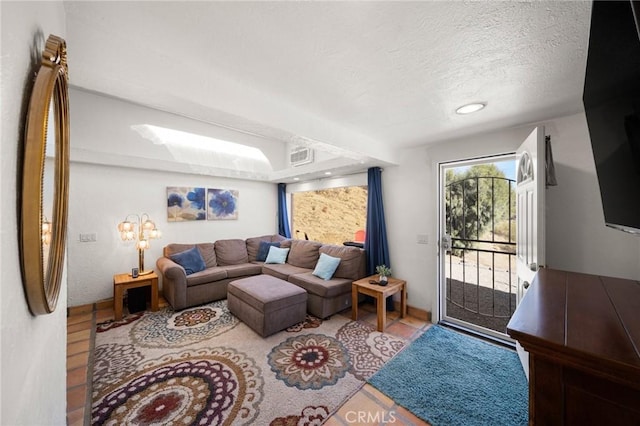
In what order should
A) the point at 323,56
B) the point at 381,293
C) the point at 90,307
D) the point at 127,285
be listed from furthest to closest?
1. the point at 90,307
2. the point at 127,285
3. the point at 381,293
4. the point at 323,56

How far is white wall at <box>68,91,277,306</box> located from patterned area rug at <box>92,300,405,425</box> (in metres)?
0.92

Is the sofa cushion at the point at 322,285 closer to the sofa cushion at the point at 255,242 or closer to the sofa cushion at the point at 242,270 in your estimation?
the sofa cushion at the point at 242,270

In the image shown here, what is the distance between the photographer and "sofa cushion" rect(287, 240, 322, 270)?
13.2 ft

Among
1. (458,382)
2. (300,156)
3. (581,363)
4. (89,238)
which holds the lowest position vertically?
(458,382)

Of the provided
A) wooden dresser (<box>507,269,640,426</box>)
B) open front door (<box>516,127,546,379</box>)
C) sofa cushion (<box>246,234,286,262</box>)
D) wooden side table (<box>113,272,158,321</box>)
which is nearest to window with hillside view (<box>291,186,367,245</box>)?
sofa cushion (<box>246,234,286,262</box>)

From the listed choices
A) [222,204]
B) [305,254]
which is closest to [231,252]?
[222,204]

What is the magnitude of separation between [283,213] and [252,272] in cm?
165

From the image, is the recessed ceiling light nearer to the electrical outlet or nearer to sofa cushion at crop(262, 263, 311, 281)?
sofa cushion at crop(262, 263, 311, 281)

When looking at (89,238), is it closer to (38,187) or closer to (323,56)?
(38,187)

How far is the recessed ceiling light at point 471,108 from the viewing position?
1900mm

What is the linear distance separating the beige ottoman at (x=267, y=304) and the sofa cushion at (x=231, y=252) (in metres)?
1.23

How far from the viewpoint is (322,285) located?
3107 mm

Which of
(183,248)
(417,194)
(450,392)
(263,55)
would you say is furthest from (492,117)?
(183,248)

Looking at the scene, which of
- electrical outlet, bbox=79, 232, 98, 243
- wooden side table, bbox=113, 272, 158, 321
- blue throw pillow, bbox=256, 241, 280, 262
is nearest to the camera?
wooden side table, bbox=113, 272, 158, 321
